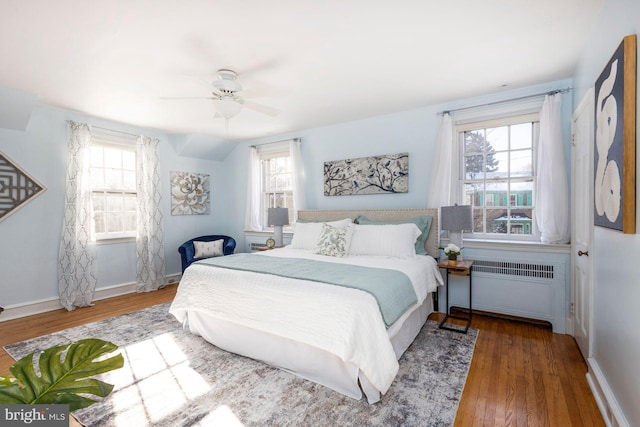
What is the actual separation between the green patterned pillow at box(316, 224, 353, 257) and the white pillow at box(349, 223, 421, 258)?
12 cm

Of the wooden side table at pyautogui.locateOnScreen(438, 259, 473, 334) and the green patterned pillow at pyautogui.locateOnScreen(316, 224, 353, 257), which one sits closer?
the wooden side table at pyautogui.locateOnScreen(438, 259, 473, 334)

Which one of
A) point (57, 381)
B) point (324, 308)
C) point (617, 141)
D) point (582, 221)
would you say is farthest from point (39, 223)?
point (582, 221)

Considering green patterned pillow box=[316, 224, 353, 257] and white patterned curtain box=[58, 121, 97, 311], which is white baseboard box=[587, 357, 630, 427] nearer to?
green patterned pillow box=[316, 224, 353, 257]

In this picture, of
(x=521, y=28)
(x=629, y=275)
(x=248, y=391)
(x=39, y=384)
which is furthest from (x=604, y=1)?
(x=248, y=391)

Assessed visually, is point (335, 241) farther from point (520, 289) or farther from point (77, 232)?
point (77, 232)

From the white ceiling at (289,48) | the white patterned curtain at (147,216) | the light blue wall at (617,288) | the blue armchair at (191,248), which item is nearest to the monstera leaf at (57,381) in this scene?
the white ceiling at (289,48)

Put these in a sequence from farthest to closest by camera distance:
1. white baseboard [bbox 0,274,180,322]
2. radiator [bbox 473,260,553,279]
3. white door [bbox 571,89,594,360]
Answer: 1. white baseboard [bbox 0,274,180,322]
2. radiator [bbox 473,260,553,279]
3. white door [bbox 571,89,594,360]

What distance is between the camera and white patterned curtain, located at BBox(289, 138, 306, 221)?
15.6 feet

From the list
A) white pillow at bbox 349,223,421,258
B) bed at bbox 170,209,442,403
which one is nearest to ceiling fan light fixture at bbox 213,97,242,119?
bed at bbox 170,209,442,403

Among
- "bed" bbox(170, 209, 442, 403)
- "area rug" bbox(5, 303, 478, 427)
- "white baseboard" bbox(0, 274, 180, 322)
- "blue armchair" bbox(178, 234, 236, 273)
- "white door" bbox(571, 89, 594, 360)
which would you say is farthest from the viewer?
"blue armchair" bbox(178, 234, 236, 273)

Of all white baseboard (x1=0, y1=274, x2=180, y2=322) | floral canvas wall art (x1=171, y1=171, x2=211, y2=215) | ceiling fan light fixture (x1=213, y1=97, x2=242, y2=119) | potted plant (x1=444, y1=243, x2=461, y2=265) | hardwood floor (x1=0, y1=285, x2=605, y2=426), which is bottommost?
hardwood floor (x1=0, y1=285, x2=605, y2=426)

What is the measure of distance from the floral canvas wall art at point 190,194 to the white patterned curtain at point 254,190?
2.80 ft

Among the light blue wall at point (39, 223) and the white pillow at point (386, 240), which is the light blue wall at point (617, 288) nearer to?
the white pillow at point (386, 240)

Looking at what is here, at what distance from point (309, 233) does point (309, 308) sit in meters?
1.85
